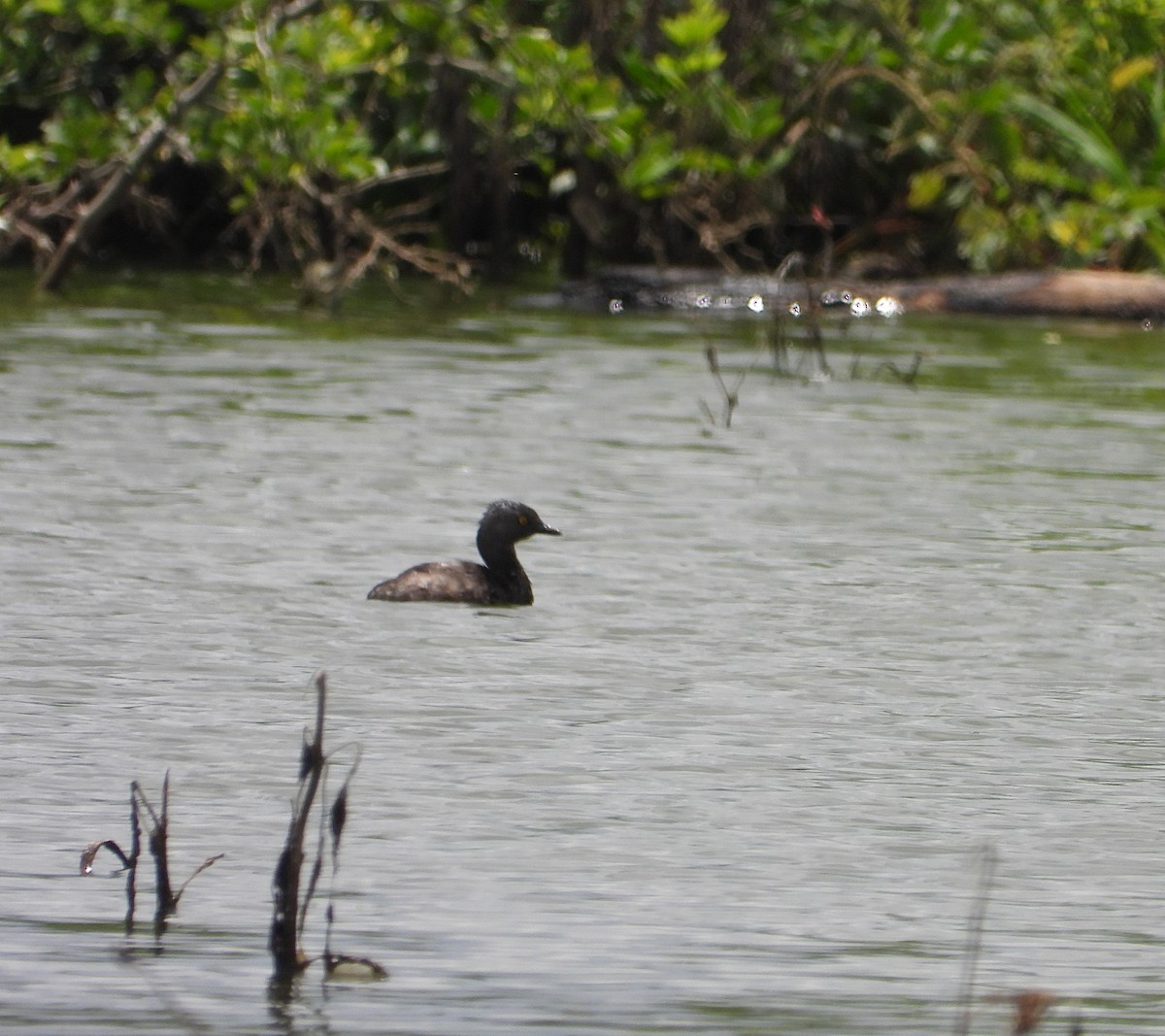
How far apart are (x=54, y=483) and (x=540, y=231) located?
1454cm

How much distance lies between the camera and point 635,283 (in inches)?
789

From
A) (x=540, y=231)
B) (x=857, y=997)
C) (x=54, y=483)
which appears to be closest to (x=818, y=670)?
(x=857, y=997)

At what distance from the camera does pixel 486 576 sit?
9047 mm

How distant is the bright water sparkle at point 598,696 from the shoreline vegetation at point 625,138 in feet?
14.1

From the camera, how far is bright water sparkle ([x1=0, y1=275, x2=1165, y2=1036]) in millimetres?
5004

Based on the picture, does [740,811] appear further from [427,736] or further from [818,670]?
[818,670]

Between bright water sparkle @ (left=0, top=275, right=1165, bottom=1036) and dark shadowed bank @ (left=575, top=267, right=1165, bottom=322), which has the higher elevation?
dark shadowed bank @ (left=575, top=267, right=1165, bottom=322)

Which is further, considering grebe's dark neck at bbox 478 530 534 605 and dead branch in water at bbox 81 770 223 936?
grebe's dark neck at bbox 478 530 534 605

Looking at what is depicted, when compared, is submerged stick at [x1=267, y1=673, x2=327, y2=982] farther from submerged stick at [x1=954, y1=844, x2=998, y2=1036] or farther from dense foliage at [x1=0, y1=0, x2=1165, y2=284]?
dense foliage at [x1=0, y1=0, x2=1165, y2=284]

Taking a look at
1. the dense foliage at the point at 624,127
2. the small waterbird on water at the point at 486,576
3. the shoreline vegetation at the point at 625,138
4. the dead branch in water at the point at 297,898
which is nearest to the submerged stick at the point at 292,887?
the dead branch in water at the point at 297,898

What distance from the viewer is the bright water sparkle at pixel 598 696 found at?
5.00 meters

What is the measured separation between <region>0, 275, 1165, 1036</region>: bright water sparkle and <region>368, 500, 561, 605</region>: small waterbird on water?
0.43 feet

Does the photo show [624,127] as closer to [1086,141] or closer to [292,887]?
[1086,141]

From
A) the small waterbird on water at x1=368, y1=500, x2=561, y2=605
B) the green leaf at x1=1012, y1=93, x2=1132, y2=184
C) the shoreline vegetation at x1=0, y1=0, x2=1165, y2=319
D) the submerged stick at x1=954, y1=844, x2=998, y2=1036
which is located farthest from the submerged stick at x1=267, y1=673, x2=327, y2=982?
the green leaf at x1=1012, y1=93, x2=1132, y2=184
